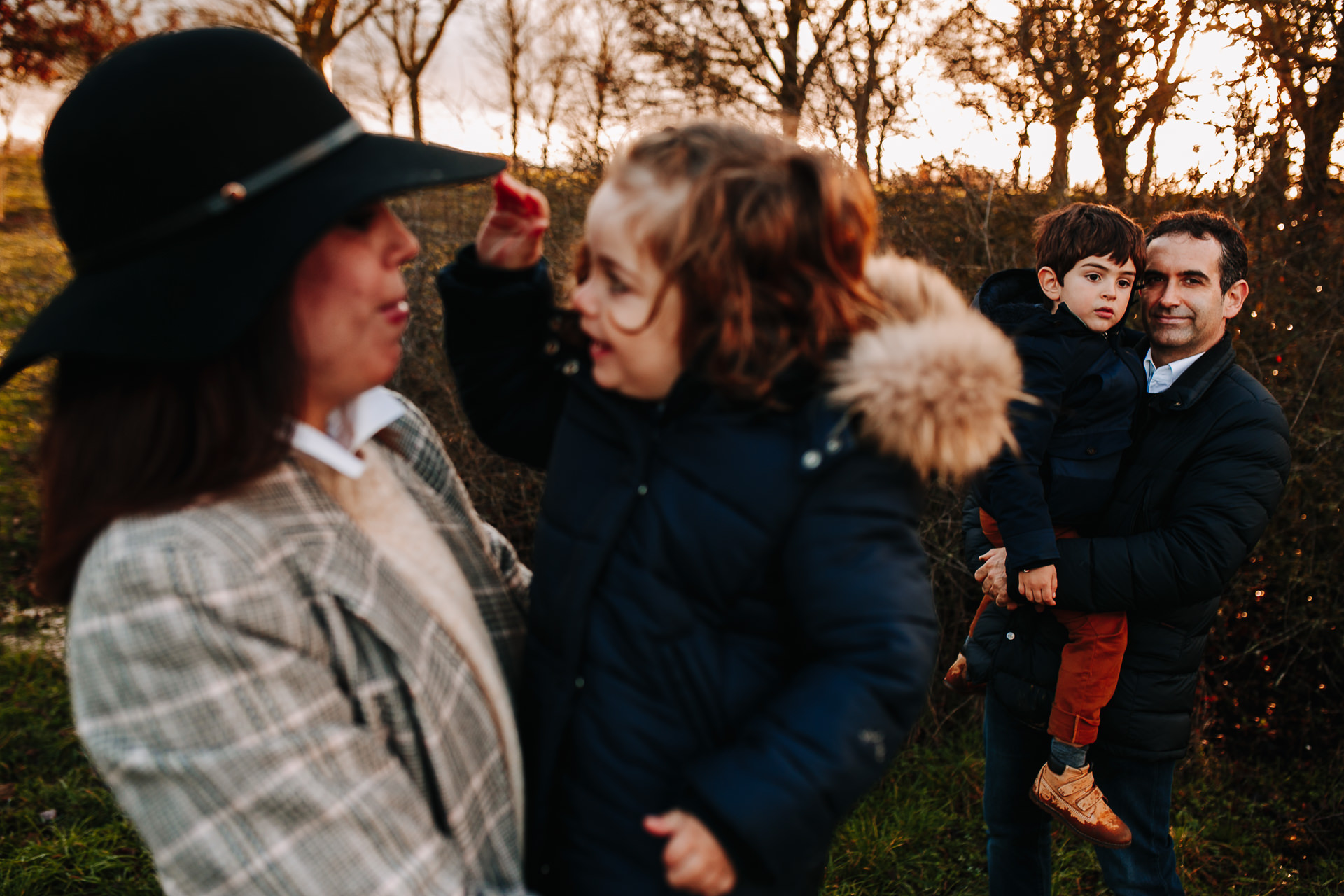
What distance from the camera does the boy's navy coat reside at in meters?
2.33

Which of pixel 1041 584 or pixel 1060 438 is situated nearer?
pixel 1041 584

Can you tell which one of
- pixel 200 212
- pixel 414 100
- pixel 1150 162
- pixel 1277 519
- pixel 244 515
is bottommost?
pixel 1277 519

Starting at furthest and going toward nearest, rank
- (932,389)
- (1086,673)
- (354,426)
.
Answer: (1086,673), (354,426), (932,389)

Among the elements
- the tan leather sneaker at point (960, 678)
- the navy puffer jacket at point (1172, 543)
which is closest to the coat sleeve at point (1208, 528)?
the navy puffer jacket at point (1172, 543)

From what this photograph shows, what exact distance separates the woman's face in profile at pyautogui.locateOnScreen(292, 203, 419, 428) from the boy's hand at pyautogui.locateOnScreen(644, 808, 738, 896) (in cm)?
75

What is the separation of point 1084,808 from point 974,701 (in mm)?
1751

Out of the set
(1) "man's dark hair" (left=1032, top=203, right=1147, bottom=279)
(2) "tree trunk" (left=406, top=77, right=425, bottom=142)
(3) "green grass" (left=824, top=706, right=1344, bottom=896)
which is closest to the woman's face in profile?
(1) "man's dark hair" (left=1032, top=203, right=1147, bottom=279)

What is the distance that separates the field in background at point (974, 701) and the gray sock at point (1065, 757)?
3.10ft

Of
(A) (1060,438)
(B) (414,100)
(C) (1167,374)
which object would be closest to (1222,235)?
(C) (1167,374)

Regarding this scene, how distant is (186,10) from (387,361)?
1110 cm

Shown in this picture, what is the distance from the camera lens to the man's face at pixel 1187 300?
2.31 meters

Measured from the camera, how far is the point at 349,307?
1.14 m

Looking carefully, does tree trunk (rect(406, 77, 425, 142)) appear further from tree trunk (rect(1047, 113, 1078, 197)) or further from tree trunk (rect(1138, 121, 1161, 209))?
tree trunk (rect(1138, 121, 1161, 209))

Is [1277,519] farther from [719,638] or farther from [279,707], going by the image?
[279,707]
